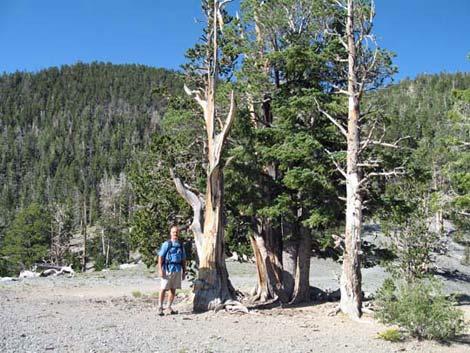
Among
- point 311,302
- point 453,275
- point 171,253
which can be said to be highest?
point 171,253

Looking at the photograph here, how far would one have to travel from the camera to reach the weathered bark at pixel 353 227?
11367 mm

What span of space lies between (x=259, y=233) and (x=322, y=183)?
10.3ft

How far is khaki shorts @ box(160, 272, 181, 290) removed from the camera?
10656mm

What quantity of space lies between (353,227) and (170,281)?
4.21 metres

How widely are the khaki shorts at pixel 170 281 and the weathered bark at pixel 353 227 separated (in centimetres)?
369

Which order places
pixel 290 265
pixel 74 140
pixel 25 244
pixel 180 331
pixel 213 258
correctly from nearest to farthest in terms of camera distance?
pixel 180 331
pixel 213 258
pixel 290 265
pixel 25 244
pixel 74 140

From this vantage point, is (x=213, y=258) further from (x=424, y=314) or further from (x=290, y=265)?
(x=424, y=314)

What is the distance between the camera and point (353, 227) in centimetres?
1152

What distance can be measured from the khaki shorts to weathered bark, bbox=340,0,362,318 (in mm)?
3692

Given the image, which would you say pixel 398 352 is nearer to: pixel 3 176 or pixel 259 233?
pixel 259 233

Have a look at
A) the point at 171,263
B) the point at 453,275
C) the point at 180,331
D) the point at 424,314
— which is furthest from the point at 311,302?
the point at 453,275

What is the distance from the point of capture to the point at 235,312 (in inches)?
438

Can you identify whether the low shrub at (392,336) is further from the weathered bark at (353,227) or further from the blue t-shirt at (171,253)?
the blue t-shirt at (171,253)

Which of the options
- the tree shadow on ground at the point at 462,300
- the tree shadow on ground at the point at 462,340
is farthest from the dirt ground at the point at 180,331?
the tree shadow on ground at the point at 462,300
